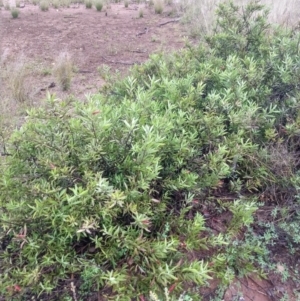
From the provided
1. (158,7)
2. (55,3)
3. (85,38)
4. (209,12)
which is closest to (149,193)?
(209,12)

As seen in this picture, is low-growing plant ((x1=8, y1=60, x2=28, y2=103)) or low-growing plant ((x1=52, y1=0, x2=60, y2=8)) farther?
low-growing plant ((x1=52, y1=0, x2=60, y2=8))

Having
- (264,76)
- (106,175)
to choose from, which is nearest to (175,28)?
(264,76)

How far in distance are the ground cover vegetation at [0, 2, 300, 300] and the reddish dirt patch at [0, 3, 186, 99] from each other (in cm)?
313

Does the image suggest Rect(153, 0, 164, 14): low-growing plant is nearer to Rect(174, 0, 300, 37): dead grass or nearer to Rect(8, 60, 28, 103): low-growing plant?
Rect(174, 0, 300, 37): dead grass

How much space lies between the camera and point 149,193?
76.4 inches

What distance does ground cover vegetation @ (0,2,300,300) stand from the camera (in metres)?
1.73

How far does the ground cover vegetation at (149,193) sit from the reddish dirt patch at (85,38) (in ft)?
10.3

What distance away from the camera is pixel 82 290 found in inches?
70.5

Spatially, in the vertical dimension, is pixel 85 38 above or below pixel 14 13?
below

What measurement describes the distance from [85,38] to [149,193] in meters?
6.05

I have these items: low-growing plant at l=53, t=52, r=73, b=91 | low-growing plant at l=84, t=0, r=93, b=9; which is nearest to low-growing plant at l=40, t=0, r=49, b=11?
low-growing plant at l=84, t=0, r=93, b=9

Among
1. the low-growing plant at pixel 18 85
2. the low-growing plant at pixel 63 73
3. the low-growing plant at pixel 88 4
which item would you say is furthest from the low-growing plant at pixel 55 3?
the low-growing plant at pixel 18 85

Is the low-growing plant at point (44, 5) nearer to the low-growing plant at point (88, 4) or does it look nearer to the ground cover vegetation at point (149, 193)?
the low-growing plant at point (88, 4)

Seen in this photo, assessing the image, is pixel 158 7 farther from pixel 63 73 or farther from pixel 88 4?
pixel 63 73
